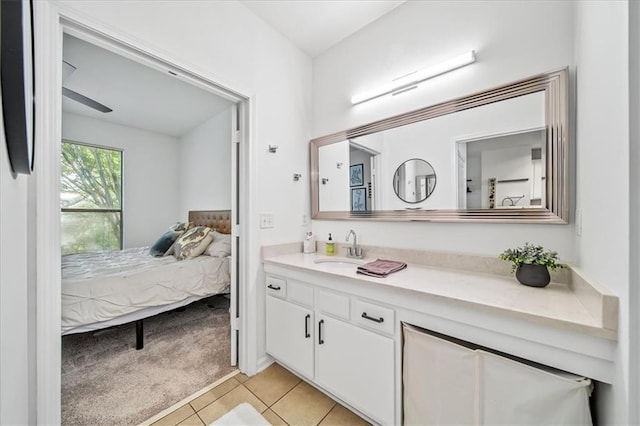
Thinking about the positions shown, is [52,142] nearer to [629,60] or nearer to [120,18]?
[120,18]

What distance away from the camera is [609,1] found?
710 mm

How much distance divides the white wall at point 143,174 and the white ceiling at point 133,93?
0.65 feet

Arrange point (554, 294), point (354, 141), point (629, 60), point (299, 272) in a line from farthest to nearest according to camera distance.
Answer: point (354, 141) < point (299, 272) < point (554, 294) < point (629, 60)

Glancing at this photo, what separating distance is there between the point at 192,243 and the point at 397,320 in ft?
8.49

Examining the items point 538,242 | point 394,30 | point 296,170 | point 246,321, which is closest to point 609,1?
point 538,242

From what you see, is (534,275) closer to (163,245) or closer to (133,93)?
(163,245)

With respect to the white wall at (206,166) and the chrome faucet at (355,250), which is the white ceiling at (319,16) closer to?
the chrome faucet at (355,250)

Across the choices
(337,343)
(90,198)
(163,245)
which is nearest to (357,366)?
(337,343)

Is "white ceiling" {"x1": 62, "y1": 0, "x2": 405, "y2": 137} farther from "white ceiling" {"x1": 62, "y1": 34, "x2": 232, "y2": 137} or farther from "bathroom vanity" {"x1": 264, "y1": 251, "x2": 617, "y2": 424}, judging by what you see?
"bathroom vanity" {"x1": 264, "y1": 251, "x2": 617, "y2": 424}

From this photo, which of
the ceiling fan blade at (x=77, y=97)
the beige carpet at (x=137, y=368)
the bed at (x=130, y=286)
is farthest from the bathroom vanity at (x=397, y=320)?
the ceiling fan blade at (x=77, y=97)

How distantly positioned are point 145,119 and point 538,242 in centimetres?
507

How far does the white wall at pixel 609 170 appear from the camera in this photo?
605 mm

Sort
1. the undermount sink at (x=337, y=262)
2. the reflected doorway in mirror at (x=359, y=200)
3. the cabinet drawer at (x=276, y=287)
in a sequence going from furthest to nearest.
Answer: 1. the reflected doorway in mirror at (x=359, y=200)
2. the undermount sink at (x=337, y=262)
3. the cabinet drawer at (x=276, y=287)

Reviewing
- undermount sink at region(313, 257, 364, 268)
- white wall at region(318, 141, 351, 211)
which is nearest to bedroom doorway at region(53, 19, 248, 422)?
undermount sink at region(313, 257, 364, 268)
